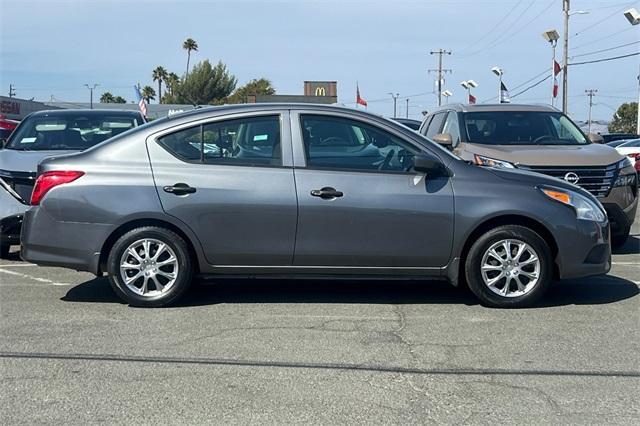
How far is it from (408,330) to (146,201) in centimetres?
236

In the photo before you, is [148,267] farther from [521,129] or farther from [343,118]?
[521,129]

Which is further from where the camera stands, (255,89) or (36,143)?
(255,89)

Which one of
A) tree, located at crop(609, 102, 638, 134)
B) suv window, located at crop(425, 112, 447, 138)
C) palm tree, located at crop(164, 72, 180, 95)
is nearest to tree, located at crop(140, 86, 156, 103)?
palm tree, located at crop(164, 72, 180, 95)

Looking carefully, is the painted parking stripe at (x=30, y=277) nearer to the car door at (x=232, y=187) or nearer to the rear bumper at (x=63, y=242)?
the rear bumper at (x=63, y=242)

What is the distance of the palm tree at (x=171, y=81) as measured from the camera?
2981 inches

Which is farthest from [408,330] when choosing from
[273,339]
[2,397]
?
[2,397]

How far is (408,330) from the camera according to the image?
18.3 ft

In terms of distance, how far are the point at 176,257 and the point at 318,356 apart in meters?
1.72

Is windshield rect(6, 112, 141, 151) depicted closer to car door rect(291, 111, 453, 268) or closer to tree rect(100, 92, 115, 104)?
car door rect(291, 111, 453, 268)

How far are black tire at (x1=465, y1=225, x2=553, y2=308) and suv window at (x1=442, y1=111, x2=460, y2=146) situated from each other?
12.3ft

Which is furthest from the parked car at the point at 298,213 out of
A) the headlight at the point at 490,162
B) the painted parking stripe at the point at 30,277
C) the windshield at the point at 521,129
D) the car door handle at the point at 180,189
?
the windshield at the point at 521,129

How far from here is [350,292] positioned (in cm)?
681

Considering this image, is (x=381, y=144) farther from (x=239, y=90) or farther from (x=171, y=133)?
(x=239, y=90)

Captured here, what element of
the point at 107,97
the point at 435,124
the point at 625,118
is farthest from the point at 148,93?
the point at 435,124
